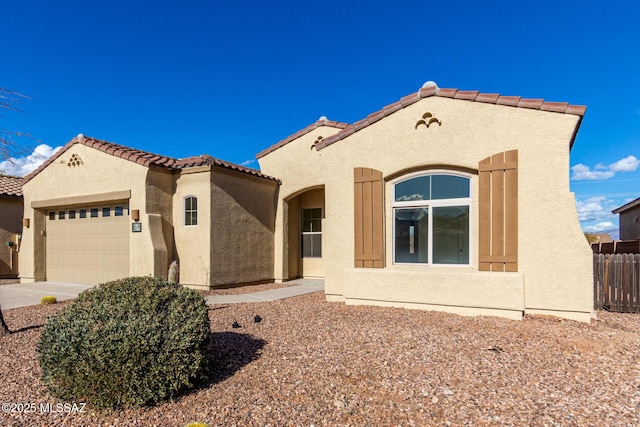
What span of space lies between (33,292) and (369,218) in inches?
401

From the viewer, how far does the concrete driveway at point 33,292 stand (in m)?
9.51

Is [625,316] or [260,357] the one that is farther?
[625,316]

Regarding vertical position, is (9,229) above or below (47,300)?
above

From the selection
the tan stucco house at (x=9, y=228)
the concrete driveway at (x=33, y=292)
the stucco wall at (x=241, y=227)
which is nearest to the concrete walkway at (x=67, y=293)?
the concrete driveway at (x=33, y=292)

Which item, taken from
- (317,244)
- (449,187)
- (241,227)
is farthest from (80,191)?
(449,187)

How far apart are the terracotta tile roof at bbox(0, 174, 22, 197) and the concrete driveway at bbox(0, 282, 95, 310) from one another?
4347 millimetres

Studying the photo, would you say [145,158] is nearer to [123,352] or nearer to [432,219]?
[432,219]

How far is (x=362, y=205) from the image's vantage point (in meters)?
8.40

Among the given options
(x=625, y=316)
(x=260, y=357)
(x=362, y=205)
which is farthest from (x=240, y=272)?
(x=625, y=316)

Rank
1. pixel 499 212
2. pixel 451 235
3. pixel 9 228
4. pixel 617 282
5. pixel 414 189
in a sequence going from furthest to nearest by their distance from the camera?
pixel 9 228, pixel 617 282, pixel 414 189, pixel 451 235, pixel 499 212

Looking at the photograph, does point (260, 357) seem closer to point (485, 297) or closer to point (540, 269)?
point (485, 297)

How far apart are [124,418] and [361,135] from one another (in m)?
6.84

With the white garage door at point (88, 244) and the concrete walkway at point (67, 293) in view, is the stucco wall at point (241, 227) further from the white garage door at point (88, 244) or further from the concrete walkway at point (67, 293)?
the white garage door at point (88, 244)

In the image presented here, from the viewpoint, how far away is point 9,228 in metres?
15.1
